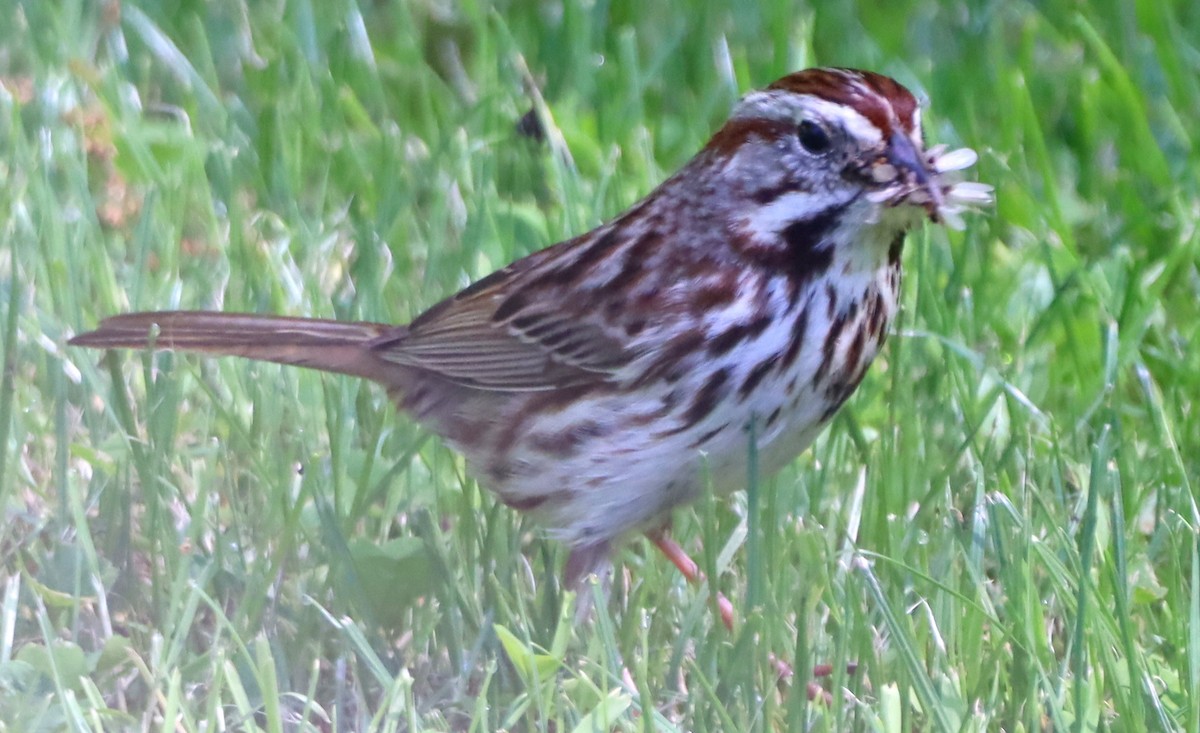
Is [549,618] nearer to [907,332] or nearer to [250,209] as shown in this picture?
[907,332]

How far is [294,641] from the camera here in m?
2.96

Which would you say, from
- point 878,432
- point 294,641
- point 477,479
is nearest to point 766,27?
point 878,432

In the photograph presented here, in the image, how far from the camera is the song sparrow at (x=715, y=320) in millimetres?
2955

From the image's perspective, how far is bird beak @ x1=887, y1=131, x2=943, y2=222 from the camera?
285 cm

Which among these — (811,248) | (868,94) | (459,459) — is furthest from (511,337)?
(868,94)

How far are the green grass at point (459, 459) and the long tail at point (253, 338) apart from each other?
0.12 meters

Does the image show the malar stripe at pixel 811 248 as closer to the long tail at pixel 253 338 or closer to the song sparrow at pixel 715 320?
the song sparrow at pixel 715 320

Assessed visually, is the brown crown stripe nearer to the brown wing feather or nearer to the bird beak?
the bird beak

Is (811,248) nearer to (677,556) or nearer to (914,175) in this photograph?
(914,175)

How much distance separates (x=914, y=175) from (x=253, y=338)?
128cm

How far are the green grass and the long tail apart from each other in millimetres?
116

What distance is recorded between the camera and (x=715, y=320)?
3014 mm

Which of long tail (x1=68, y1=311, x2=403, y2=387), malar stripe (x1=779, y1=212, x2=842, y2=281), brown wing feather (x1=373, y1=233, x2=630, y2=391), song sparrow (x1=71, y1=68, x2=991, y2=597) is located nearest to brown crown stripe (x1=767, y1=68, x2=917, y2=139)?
song sparrow (x1=71, y1=68, x2=991, y2=597)

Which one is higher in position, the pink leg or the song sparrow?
the song sparrow
